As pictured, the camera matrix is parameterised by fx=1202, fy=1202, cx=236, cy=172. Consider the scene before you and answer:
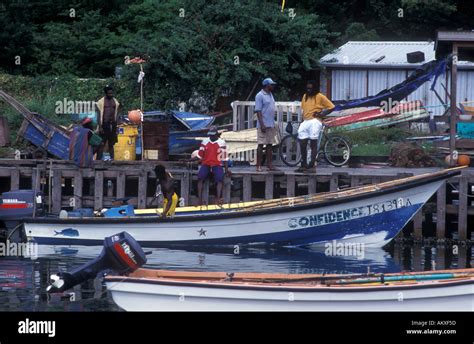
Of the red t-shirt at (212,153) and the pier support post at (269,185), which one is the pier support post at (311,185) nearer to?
the pier support post at (269,185)

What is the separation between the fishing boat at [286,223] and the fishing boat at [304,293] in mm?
6453

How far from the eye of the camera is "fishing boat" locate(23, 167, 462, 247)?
2303cm

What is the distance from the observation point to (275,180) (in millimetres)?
25516

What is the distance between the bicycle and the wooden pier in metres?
0.54

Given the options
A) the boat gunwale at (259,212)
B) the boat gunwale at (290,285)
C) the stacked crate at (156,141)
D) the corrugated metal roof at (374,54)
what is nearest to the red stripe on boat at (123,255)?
the boat gunwale at (290,285)

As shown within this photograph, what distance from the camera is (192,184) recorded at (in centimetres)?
2602

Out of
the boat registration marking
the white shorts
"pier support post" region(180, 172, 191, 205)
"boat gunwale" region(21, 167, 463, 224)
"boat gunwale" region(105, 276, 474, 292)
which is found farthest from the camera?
"pier support post" region(180, 172, 191, 205)

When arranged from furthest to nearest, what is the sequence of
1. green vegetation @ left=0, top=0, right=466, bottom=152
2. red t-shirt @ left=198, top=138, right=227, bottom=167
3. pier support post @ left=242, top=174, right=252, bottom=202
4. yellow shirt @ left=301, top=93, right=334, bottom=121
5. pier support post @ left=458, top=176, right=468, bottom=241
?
green vegetation @ left=0, top=0, right=466, bottom=152
yellow shirt @ left=301, top=93, right=334, bottom=121
pier support post @ left=242, top=174, right=252, bottom=202
pier support post @ left=458, top=176, right=468, bottom=241
red t-shirt @ left=198, top=138, right=227, bottom=167

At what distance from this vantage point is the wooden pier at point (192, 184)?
2503 centimetres

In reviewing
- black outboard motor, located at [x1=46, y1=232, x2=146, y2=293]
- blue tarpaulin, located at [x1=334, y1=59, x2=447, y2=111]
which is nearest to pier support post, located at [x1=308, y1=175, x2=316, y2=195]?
blue tarpaulin, located at [x1=334, y1=59, x2=447, y2=111]

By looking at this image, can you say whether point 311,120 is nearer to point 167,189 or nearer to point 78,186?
point 167,189

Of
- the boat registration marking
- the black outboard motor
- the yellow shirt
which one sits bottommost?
the black outboard motor

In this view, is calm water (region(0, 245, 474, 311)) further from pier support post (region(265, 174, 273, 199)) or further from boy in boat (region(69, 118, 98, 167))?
boy in boat (region(69, 118, 98, 167))
